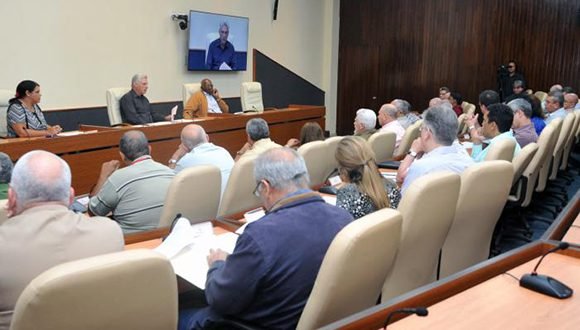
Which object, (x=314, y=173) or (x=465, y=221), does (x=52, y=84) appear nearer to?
(x=314, y=173)

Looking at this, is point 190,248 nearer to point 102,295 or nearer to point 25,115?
point 102,295

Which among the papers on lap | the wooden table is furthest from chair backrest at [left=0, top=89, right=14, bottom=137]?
the papers on lap

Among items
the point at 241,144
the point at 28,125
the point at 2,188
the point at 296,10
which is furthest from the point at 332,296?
the point at 296,10

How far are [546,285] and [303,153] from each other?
2358 mm

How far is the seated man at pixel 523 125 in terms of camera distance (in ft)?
16.5

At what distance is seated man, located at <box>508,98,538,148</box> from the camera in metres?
5.03

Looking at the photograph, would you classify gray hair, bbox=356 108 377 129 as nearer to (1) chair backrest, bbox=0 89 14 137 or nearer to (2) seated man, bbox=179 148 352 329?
(2) seated man, bbox=179 148 352 329

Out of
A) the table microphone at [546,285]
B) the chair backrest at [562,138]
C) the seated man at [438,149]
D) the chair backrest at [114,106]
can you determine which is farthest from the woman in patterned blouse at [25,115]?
the chair backrest at [562,138]

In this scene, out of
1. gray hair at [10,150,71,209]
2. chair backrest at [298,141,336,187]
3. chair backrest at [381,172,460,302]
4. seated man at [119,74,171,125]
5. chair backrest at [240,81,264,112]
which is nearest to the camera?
gray hair at [10,150,71,209]

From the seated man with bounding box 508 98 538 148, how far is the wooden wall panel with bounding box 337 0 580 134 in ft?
19.4

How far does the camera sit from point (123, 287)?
141 centimetres

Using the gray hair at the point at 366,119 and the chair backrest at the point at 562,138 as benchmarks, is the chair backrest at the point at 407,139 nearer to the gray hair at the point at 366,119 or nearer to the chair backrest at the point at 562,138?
the gray hair at the point at 366,119

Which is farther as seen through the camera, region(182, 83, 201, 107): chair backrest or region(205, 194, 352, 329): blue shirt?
region(182, 83, 201, 107): chair backrest

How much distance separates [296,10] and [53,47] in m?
5.37
